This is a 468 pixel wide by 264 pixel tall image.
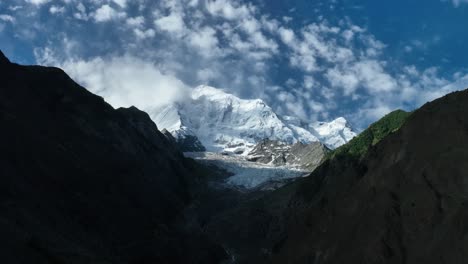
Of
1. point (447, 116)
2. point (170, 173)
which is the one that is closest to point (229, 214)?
point (170, 173)

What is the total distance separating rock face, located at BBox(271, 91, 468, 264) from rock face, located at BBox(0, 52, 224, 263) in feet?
90.3

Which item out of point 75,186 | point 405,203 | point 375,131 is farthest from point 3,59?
point 375,131

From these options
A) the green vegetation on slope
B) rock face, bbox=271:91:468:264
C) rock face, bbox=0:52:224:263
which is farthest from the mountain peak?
the green vegetation on slope

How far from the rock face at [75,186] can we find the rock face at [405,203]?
2753cm

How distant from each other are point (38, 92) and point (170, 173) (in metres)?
60.1

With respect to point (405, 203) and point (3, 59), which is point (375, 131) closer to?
point (3, 59)

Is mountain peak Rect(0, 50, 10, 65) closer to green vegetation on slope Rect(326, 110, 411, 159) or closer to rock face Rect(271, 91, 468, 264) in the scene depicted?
rock face Rect(271, 91, 468, 264)

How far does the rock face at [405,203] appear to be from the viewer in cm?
4566

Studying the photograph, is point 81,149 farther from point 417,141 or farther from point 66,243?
point 417,141

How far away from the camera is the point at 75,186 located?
301 feet

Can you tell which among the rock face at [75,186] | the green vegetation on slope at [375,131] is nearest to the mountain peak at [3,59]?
the rock face at [75,186]

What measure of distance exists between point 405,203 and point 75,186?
188 feet

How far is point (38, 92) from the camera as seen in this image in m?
106

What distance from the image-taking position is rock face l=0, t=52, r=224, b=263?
64.6m
